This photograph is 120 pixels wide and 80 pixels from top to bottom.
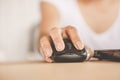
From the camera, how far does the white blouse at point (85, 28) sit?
3.82 ft

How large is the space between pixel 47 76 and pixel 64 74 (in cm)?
3

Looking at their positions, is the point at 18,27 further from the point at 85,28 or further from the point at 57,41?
the point at 57,41

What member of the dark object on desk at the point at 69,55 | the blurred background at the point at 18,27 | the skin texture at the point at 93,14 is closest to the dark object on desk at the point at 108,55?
the dark object on desk at the point at 69,55

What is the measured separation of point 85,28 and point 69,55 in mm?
692

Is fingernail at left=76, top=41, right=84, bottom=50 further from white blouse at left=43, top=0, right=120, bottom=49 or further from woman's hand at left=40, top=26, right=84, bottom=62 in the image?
white blouse at left=43, top=0, right=120, bottom=49

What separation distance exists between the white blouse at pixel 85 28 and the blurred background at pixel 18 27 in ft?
0.47

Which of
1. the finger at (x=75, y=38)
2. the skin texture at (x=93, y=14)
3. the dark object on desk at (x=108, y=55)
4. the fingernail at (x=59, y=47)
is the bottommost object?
the dark object on desk at (x=108, y=55)

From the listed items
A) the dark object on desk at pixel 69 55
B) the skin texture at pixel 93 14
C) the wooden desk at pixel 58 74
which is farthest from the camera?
the skin texture at pixel 93 14

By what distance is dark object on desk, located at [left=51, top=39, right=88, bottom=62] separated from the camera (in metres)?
0.49

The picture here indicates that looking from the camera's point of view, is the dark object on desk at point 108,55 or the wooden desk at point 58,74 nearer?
the wooden desk at point 58,74

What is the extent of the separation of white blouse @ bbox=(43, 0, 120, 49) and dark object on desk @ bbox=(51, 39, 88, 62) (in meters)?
0.67

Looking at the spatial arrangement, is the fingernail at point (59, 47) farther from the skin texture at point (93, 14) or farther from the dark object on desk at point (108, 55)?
the skin texture at point (93, 14)

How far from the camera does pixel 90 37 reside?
117 centimetres

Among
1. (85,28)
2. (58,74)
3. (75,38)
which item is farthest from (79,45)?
(85,28)
